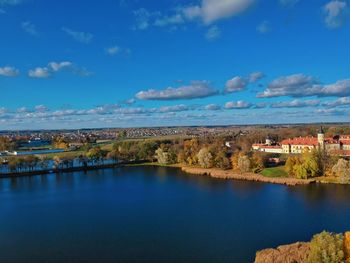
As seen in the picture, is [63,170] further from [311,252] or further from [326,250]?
[326,250]

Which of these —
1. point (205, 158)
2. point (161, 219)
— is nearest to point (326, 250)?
point (161, 219)

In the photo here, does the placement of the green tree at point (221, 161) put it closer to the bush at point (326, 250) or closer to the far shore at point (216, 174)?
the far shore at point (216, 174)

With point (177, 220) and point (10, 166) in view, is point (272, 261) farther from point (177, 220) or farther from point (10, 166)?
point (10, 166)

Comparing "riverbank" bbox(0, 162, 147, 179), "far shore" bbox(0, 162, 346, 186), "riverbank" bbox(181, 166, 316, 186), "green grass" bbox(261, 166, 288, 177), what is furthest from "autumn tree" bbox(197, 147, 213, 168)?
"riverbank" bbox(0, 162, 147, 179)

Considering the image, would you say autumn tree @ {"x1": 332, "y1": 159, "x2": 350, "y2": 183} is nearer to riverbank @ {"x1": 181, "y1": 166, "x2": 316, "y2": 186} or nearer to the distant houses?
riverbank @ {"x1": 181, "y1": 166, "x2": 316, "y2": 186}

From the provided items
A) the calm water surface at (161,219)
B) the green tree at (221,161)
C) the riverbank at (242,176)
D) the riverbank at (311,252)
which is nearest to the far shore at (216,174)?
the riverbank at (242,176)

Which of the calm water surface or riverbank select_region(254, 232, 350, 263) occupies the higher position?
riverbank select_region(254, 232, 350, 263)
